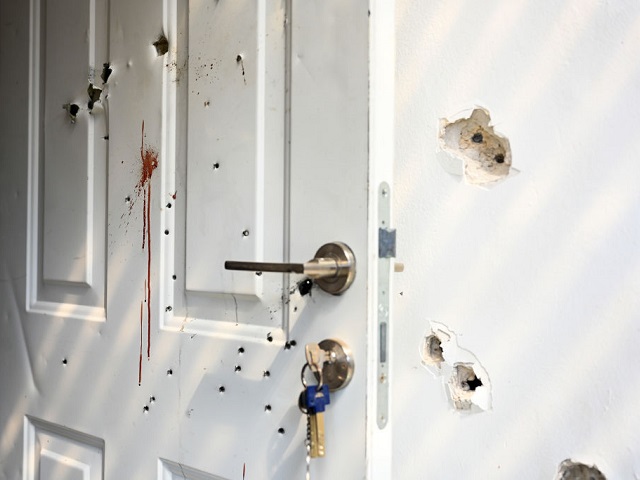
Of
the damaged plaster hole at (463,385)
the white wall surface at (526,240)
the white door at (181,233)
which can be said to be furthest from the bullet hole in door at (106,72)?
the damaged plaster hole at (463,385)

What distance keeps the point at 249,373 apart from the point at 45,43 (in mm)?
867

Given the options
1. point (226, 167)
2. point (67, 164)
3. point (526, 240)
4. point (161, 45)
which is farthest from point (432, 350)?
point (67, 164)

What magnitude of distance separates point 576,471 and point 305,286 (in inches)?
18.9

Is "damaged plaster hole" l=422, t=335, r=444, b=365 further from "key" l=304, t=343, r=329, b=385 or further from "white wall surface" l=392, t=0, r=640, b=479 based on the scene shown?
"key" l=304, t=343, r=329, b=385

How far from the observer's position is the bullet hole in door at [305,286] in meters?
0.83

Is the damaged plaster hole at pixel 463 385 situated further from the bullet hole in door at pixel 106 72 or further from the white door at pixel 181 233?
the bullet hole in door at pixel 106 72

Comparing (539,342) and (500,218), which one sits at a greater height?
(500,218)

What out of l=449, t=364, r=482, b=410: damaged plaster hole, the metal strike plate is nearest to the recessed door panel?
the metal strike plate

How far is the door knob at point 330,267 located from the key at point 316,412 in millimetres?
125

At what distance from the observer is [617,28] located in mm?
875

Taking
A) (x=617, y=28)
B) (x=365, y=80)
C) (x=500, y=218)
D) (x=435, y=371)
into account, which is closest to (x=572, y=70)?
(x=617, y=28)

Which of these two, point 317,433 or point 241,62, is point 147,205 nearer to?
point 241,62

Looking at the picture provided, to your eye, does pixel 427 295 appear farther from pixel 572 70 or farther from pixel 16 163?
pixel 16 163

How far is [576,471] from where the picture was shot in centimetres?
90
